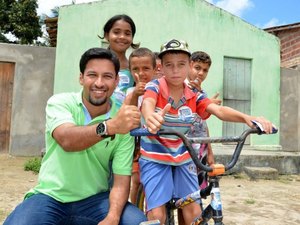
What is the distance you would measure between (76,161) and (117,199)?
1.03ft

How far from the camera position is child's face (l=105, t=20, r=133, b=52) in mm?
3021

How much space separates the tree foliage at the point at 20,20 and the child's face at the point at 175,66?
639 inches

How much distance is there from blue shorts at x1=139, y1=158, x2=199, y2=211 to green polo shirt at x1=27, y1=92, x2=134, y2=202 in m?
0.20

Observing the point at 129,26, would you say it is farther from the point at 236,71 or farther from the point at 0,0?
the point at 0,0

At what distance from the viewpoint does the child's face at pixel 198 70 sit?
316 centimetres

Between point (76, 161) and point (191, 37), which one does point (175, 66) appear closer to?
point (76, 161)

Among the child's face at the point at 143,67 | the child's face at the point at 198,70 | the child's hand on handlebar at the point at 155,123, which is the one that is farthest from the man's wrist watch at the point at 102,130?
the child's face at the point at 198,70

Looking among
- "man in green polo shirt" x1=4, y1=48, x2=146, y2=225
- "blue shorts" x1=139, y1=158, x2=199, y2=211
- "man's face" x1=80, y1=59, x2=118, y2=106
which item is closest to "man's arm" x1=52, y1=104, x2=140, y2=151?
"man in green polo shirt" x1=4, y1=48, x2=146, y2=225

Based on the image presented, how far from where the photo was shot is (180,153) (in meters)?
2.32

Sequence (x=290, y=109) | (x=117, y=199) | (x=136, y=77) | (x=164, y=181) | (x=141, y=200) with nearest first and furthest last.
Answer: (x=117, y=199), (x=164, y=181), (x=141, y=200), (x=136, y=77), (x=290, y=109)

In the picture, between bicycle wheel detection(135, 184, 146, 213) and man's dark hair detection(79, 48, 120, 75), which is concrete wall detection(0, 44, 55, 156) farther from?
man's dark hair detection(79, 48, 120, 75)

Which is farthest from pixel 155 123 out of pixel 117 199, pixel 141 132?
pixel 117 199

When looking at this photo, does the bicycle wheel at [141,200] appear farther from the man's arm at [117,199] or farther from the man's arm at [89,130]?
the man's arm at [89,130]

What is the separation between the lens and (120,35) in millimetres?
3027
